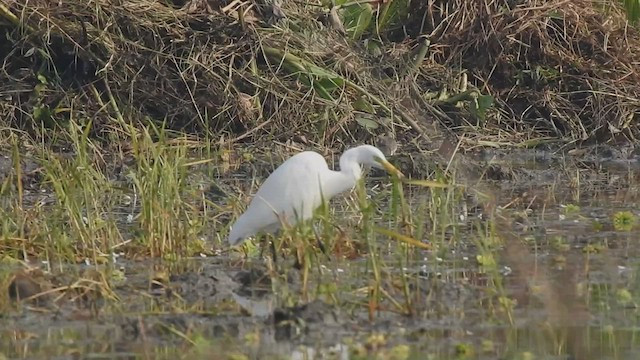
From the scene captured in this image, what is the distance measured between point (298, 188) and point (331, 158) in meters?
3.63

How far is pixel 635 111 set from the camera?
1160cm

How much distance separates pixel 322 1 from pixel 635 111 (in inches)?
106

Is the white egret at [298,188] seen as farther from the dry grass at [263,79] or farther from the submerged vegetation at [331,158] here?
the dry grass at [263,79]

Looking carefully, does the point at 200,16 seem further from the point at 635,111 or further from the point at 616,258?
the point at 616,258

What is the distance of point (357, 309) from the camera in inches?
214

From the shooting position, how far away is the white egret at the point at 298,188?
6.75 metres

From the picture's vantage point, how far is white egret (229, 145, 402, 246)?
22.2 feet

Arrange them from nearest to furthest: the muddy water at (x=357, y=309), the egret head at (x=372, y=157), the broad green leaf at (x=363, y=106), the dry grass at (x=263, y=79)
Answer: the muddy water at (x=357, y=309), the egret head at (x=372, y=157), the dry grass at (x=263, y=79), the broad green leaf at (x=363, y=106)

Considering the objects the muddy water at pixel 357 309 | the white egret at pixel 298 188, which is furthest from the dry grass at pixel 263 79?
the muddy water at pixel 357 309

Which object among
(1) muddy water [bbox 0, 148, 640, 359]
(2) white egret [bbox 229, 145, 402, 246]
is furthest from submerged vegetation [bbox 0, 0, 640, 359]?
(2) white egret [bbox 229, 145, 402, 246]

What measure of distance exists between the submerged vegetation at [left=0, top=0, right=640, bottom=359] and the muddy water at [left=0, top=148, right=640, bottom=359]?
0.6 inches

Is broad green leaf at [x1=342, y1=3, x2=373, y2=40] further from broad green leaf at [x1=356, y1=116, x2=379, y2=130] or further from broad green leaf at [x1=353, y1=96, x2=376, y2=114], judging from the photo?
broad green leaf at [x1=356, y1=116, x2=379, y2=130]

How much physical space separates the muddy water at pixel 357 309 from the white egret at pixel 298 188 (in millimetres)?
195

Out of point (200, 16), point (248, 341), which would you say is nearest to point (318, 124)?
Answer: point (200, 16)
